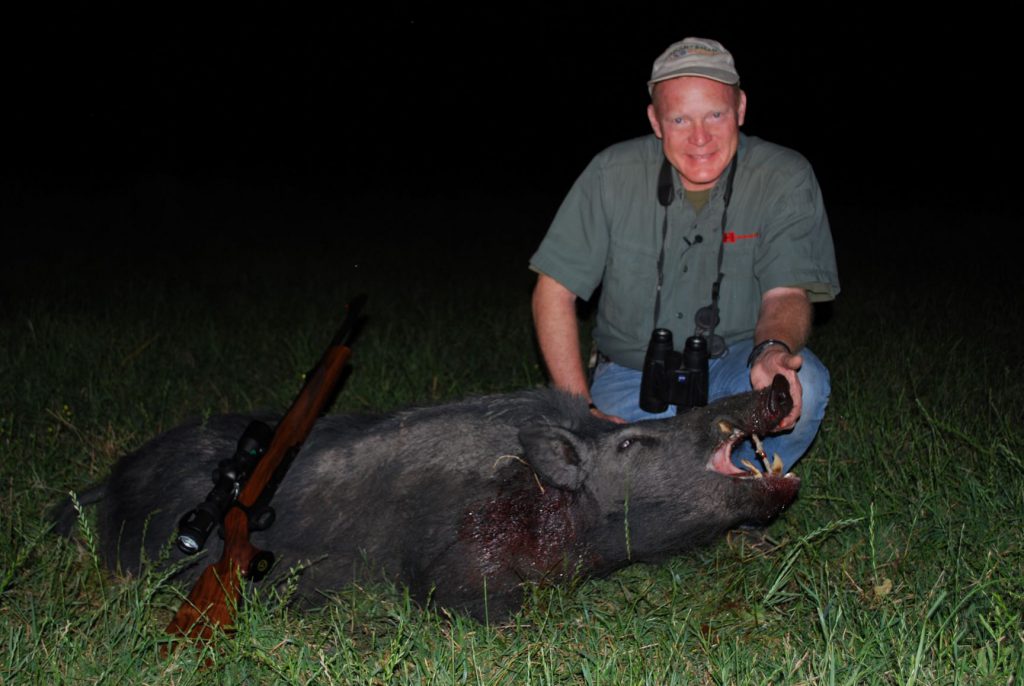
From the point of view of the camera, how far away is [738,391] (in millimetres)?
4207

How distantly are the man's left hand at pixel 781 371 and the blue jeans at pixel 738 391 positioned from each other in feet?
0.84

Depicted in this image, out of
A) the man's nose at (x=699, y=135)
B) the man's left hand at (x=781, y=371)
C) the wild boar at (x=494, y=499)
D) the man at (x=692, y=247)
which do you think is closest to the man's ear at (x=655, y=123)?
the man at (x=692, y=247)

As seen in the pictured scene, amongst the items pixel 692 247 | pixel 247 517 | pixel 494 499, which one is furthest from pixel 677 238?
pixel 247 517

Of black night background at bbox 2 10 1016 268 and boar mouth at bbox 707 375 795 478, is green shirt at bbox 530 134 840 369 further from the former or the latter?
black night background at bbox 2 10 1016 268

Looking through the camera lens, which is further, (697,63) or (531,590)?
(697,63)

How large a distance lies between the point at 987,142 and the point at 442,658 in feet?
78.7

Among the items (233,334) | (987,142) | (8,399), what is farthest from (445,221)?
(987,142)

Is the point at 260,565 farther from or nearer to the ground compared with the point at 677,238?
nearer to the ground

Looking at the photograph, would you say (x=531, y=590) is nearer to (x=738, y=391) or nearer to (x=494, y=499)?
(x=494, y=499)

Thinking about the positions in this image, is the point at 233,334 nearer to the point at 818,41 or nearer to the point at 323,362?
the point at 323,362

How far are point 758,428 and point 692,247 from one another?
4.09 feet

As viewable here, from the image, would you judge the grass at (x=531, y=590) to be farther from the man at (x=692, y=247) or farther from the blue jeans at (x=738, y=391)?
the man at (x=692, y=247)

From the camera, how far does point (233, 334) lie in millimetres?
7191

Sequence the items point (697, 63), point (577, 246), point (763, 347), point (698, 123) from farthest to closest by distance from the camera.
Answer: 1. point (577, 246)
2. point (698, 123)
3. point (697, 63)
4. point (763, 347)
